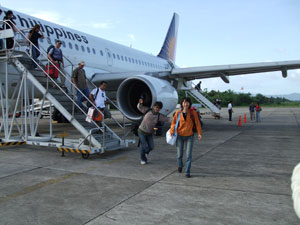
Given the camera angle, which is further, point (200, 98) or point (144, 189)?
point (200, 98)

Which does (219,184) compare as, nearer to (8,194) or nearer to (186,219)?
(186,219)

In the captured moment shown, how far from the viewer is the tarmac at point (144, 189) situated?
3062mm

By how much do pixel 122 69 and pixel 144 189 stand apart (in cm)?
982

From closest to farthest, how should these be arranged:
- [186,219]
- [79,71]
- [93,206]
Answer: [186,219]
[93,206]
[79,71]

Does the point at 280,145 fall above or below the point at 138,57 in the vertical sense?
below

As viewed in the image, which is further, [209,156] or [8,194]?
[209,156]

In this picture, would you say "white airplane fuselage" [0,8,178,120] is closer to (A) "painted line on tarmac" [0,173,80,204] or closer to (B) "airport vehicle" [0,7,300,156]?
(B) "airport vehicle" [0,7,300,156]

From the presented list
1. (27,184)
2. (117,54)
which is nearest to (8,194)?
(27,184)

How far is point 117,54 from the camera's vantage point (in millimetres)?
12961

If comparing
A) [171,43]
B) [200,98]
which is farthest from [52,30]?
[171,43]

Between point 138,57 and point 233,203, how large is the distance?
12.9 meters

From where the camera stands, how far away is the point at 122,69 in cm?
1324

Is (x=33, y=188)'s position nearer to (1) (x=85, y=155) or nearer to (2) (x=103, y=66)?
(1) (x=85, y=155)

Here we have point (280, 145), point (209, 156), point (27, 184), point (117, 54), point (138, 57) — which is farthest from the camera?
point (138, 57)
